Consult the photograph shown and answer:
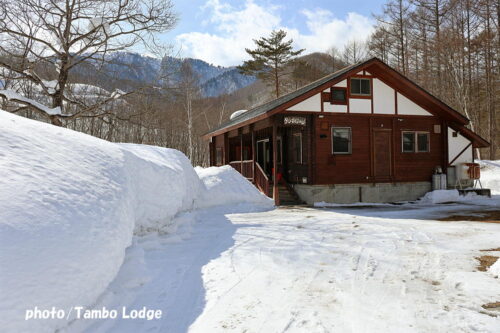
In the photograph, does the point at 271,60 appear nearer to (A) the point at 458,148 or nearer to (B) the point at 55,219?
(A) the point at 458,148

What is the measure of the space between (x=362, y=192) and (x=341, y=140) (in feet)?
7.13

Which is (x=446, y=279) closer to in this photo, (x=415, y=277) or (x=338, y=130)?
(x=415, y=277)

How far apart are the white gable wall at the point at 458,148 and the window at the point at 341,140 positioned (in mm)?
4835

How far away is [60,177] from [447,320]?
3898 mm

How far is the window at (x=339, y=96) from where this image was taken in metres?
12.9

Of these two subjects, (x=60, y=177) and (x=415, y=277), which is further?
(x=415, y=277)

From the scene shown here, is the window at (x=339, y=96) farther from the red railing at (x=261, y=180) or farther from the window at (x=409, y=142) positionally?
the red railing at (x=261, y=180)

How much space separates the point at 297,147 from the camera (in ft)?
45.4

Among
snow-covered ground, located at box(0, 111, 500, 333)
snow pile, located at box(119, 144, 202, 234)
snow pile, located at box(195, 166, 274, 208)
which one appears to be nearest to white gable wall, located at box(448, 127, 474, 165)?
snow pile, located at box(195, 166, 274, 208)

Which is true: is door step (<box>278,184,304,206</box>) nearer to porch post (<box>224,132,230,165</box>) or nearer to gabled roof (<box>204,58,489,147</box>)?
gabled roof (<box>204,58,489,147</box>)

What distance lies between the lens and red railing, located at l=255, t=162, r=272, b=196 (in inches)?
502

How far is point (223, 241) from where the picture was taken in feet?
20.1

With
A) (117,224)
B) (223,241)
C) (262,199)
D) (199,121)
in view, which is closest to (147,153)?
(223,241)

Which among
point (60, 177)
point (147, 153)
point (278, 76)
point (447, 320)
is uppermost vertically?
point (278, 76)
